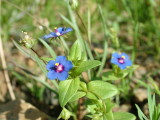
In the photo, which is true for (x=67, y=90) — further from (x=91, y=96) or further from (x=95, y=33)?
(x=95, y=33)

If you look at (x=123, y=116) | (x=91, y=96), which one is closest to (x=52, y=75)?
(x=91, y=96)

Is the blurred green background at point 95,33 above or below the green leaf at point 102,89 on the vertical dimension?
above

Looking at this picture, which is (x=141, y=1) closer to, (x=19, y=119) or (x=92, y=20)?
(x=92, y=20)

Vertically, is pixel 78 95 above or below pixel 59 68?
below

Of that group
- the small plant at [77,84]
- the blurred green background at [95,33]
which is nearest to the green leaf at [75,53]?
the small plant at [77,84]

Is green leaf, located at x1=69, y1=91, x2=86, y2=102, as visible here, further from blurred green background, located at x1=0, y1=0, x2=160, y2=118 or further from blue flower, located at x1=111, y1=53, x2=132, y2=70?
blurred green background, located at x1=0, y1=0, x2=160, y2=118

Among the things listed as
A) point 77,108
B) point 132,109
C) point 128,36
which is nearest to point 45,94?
point 77,108

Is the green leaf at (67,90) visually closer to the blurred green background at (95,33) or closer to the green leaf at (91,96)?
the green leaf at (91,96)
